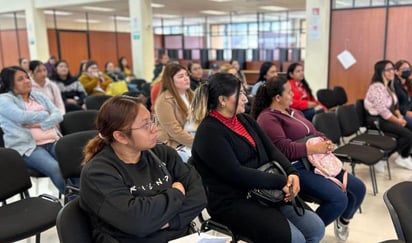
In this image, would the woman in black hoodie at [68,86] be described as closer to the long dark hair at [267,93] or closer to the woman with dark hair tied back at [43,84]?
the woman with dark hair tied back at [43,84]

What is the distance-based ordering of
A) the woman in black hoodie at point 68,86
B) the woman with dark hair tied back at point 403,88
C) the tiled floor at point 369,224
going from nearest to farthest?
the tiled floor at point 369,224 → the woman with dark hair tied back at point 403,88 → the woman in black hoodie at point 68,86

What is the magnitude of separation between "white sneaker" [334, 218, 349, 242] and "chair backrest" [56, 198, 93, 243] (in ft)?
6.12

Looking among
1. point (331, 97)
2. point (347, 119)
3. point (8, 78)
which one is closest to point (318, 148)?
point (347, 119)

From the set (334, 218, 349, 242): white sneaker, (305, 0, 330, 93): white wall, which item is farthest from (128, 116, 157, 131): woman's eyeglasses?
(305, 0, 330, 93): white wall

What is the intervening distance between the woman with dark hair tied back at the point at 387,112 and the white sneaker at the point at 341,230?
6.56 feet

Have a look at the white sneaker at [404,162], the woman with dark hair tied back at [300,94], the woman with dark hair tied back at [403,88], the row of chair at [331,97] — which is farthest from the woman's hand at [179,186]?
the row of chair at [331,97]

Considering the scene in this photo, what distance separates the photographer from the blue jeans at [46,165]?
285 centimetres

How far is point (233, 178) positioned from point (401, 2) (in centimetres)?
535

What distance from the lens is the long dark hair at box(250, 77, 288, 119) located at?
2633 mm

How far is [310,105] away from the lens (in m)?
4.76

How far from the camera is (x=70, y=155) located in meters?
2.59

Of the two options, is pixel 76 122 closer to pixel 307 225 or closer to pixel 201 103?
pixel 201 103

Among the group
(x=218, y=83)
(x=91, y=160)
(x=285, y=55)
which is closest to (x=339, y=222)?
(x=218, y=83)

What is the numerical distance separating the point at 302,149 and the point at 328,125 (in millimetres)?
1325
